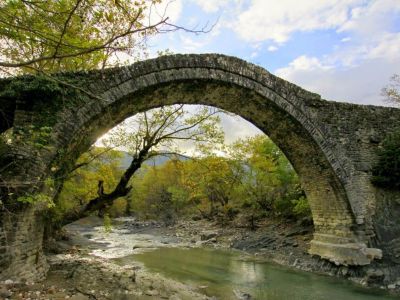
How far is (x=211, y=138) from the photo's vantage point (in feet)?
35.8

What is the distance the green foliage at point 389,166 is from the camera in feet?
31.9

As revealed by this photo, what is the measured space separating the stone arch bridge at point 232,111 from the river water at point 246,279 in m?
1.20

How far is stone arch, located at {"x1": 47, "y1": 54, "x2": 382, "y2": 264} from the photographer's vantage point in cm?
737

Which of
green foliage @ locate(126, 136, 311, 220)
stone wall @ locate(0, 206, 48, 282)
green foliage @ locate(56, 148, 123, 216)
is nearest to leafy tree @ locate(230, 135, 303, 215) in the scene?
green foliage @ locate(126, 136, 311, 220)

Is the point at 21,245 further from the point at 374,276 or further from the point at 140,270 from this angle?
the point at 374,276

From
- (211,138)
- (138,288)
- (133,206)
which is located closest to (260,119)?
(211,138)

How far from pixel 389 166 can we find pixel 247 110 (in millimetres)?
4379

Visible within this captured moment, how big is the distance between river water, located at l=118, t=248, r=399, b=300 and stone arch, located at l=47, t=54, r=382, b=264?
121cm

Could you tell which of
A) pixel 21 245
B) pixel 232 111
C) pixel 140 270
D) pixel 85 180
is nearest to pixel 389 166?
pixel 232 111

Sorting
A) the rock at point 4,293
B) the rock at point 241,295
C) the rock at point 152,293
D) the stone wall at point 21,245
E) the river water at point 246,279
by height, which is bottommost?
the river water at point 246,279

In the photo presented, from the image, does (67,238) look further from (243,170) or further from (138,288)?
(243,170)

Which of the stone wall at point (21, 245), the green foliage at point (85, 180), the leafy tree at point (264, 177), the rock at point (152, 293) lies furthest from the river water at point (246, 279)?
the leafy tree at point (264, 177)

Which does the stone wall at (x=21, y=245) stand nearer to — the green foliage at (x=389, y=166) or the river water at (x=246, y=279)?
the river water at (x=246, y=279)

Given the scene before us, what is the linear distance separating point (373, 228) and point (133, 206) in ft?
Answer: 120
